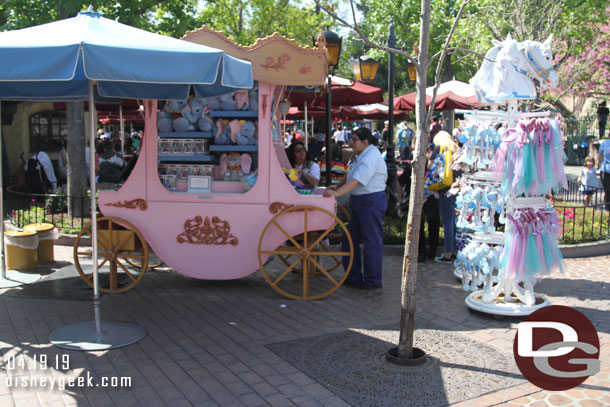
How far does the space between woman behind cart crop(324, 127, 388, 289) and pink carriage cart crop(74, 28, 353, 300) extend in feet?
1.41

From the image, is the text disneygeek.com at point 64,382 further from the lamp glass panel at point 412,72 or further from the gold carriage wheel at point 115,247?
the lamp glass panel at point 412,72

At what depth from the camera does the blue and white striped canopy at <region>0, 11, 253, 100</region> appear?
14.5 feet

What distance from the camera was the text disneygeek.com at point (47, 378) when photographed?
14.1ft

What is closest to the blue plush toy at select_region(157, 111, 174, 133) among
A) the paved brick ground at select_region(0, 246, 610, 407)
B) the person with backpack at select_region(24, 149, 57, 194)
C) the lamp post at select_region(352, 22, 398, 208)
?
the paved brick ground at select_region(0, 246, 610, 407)

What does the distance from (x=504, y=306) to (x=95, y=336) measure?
4.00 meters

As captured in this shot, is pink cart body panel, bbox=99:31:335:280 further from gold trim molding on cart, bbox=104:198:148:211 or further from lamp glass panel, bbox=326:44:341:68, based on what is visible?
lamp glass panel, bbox=326:44:341:68

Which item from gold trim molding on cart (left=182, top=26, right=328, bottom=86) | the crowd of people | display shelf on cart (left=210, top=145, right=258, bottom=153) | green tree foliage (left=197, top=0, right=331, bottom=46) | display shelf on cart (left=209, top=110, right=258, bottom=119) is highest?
green tree foliage (left=197, top=0, right=331, bottom=46)

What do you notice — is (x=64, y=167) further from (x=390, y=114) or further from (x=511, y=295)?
(x=511, y=295)

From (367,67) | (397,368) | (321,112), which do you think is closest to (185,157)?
(397,368)

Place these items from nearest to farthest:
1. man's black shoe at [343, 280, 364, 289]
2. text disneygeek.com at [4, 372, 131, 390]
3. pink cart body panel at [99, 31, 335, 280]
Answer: text disneygeek.com at [4, 372, 131, 390]
pink cart body panel at [99, 31, 335, 280]
man's black shoe at [343, 280, 364, 289]

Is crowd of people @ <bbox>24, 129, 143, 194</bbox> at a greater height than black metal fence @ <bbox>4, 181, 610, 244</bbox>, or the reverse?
crowd of people @ <bbox>24, 129, 143, 194</bbox>

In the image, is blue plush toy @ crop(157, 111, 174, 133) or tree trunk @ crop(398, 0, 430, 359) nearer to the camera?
tree trunk @ crop(398, 0, 430, 359)

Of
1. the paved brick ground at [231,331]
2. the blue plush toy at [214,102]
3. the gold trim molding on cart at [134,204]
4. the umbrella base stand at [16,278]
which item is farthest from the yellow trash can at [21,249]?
the blue plush toy at [214,102]

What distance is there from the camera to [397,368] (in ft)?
15.5
